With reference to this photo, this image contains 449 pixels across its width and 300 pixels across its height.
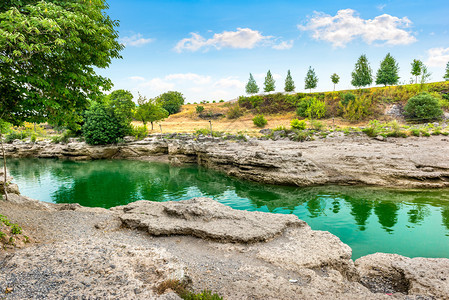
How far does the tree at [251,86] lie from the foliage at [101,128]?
48.1 m

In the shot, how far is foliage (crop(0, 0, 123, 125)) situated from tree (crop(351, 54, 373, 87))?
61.3m

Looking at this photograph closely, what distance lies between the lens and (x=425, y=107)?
128 ft

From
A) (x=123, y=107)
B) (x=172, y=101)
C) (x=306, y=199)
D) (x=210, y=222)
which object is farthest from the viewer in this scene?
(x=172, y=101)

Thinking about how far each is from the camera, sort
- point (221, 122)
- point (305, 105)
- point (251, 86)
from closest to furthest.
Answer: point (305, 105) → point (221, 122) → point (251, 86)

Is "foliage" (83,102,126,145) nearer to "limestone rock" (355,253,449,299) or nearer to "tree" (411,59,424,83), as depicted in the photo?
"limestone rock" (355,253,449,299)

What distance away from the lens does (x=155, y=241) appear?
761 centimetres

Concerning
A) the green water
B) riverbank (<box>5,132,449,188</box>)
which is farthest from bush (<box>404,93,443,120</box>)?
the green water

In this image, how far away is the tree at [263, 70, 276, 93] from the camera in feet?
230

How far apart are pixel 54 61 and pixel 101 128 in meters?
33.2

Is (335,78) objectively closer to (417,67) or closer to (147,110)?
(417,67)

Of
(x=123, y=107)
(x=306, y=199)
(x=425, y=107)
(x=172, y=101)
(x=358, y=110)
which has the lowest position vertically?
(x=306, y=199)

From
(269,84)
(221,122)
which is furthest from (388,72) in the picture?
(221,122)

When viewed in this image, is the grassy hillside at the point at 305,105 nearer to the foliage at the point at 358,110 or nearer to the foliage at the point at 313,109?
the foliage at the point at 358,110

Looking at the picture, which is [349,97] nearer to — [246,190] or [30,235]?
[246,190]
